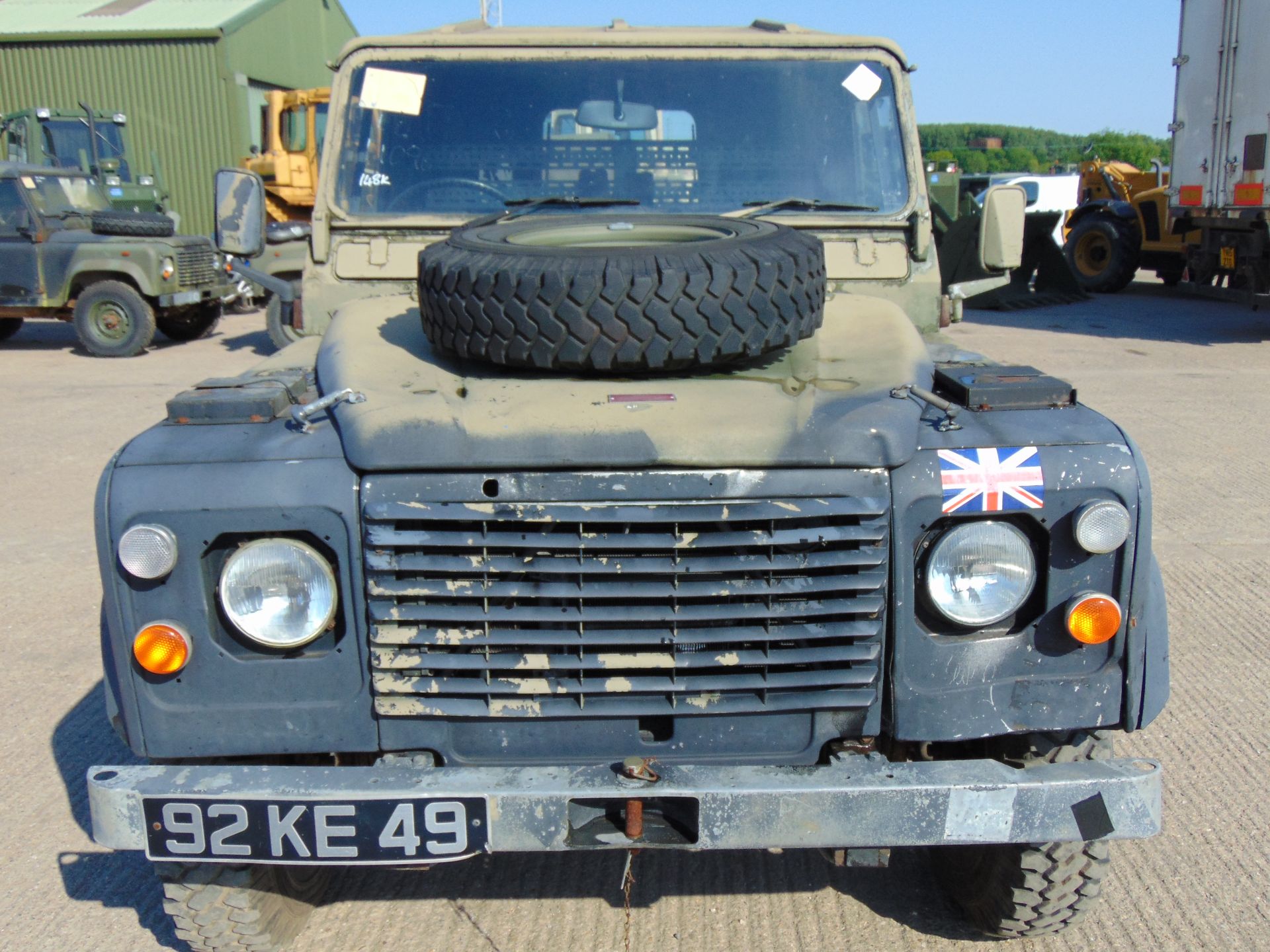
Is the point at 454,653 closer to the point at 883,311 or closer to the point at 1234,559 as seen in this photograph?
the point at 883,311

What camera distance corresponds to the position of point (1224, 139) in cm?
1256

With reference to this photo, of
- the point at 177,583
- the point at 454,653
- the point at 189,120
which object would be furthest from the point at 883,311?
the point at 189,120

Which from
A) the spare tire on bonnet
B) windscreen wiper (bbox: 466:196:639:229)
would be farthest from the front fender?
the spare tire on bonnet

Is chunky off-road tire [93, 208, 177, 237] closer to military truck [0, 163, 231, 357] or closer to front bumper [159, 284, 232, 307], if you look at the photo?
military truck [0, 163, 231, 357]

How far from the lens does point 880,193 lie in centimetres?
363

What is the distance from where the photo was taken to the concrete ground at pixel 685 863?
2.86 m

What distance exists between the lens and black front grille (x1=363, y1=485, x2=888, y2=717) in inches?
87.8

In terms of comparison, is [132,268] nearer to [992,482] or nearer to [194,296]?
[194,296]

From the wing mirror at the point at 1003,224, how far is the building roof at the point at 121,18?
78.1 ft

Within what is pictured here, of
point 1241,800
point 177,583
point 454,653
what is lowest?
point 1241,800

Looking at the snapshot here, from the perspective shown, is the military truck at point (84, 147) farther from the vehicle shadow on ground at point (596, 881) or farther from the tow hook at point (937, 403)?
the tow hook at point (937, 403)

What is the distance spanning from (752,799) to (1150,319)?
14.4 metres

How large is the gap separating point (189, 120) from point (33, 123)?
7.79 metres

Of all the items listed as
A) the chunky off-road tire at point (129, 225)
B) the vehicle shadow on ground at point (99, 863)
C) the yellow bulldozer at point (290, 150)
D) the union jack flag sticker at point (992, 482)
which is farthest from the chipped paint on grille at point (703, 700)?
the yellow bulldozer at point (290, 150)
